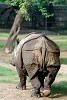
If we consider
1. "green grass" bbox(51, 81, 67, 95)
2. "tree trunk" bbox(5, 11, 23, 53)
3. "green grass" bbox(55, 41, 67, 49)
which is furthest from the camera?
"green grass" bbox(55, 41, 67, 49)

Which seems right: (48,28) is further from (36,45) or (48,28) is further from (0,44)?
(36,45)

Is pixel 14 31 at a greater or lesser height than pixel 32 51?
lesser

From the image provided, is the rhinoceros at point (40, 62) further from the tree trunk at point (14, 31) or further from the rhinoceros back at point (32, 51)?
the tree trunk at point (14, 31)

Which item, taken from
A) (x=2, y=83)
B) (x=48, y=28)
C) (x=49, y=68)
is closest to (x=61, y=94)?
(x=49, y=68)

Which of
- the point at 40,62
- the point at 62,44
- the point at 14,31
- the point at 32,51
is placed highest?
the point at 32,51

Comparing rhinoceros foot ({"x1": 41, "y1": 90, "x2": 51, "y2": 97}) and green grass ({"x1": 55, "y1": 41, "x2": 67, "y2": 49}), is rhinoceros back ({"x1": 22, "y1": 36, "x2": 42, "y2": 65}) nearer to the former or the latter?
rhinoceros foot ({"x1": 41, "y1": 90, "x2": 51, "y2": 97})

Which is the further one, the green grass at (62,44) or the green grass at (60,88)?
the green grass at (62,44)

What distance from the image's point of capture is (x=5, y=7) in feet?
133

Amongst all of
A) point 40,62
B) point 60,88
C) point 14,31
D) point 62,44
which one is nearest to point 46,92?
point 40,62

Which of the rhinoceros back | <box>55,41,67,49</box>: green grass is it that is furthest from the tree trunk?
the rhinoceros back

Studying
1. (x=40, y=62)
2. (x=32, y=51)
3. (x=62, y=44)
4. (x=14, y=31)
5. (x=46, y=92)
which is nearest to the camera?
(x=46, y=92)

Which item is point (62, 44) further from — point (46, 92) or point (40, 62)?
point (46, 92)

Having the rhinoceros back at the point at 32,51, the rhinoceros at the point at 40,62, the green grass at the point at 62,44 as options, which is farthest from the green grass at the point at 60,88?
the green grass at the point at 62,44

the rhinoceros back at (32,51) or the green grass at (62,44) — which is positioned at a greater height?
the rhinoceros back at (32,51)
